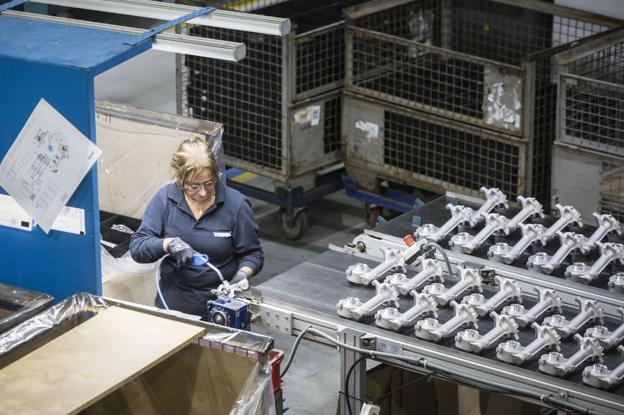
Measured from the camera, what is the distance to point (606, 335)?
474 cm

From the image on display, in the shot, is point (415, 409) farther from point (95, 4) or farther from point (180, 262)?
point (95, 4)

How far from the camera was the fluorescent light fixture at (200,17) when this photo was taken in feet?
15.8

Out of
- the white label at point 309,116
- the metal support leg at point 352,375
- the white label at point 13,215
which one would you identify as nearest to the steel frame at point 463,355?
the metal support leg at point 352,375

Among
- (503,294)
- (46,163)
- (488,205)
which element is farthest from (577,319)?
(46,163)

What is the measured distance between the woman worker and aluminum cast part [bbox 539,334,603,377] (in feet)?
5.54

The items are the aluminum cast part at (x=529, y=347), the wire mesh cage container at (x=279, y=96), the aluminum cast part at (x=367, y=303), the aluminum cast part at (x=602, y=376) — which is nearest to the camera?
the aluminum cast part at (x=602, y=376)

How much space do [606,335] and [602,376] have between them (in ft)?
1.15

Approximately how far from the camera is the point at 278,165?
8633 mm

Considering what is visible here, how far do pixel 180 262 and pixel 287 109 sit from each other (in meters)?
2.94

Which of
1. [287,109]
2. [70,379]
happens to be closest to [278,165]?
[287,109]

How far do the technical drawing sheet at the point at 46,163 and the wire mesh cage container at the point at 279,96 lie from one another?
3.54 metres

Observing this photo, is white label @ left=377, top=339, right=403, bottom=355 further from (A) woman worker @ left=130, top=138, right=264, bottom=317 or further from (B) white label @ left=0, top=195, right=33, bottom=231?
(B) white label @ left=0, top=195, right=33, bottom=231

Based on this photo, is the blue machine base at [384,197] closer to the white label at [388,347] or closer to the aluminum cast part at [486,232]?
the aluminum cast part at [486,232]

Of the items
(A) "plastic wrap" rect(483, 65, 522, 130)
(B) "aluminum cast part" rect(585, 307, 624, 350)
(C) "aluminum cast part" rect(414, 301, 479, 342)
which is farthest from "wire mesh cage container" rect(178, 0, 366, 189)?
(B) "aluminum cast part" rect(585, 307, 624, 350)
